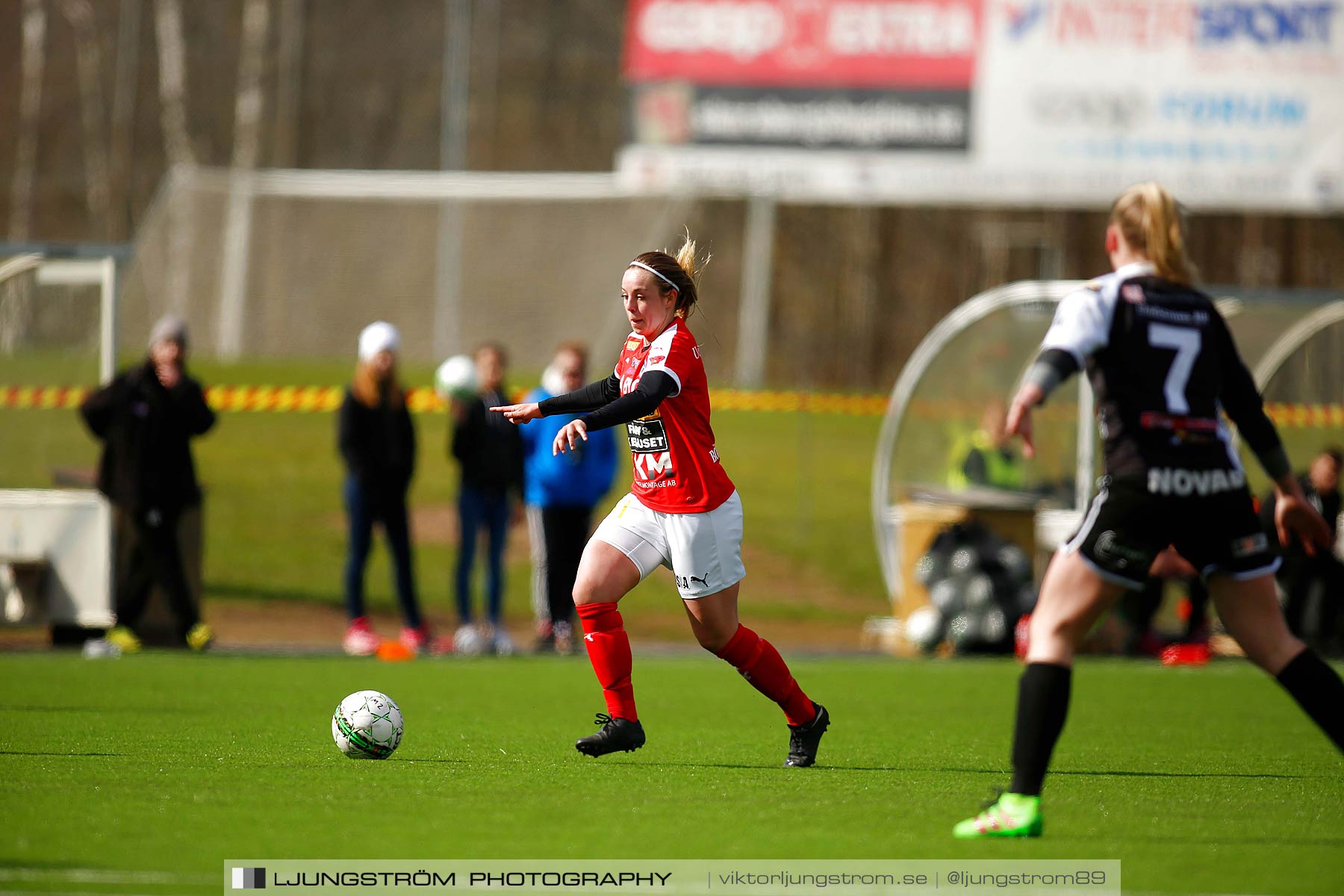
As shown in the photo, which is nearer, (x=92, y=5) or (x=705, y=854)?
(x=705, y=854)

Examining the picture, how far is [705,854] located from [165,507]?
8.88 metres

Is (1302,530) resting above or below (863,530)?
above

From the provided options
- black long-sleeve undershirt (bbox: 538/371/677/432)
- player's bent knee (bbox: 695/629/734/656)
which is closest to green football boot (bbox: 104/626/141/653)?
black long-sleeve undershirt (bbox: 538/371/677/432)

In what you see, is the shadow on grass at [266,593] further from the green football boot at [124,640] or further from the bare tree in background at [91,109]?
the bare tree in background at [91,109]

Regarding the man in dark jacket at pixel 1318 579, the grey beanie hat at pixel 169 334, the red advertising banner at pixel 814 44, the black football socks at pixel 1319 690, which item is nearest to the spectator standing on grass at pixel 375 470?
the grey beanie hat at pixel 169 334

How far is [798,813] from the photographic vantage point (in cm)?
561

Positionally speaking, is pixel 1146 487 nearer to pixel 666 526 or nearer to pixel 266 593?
pixel 666 526

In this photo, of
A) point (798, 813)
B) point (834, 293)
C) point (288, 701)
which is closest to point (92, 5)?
point (834, 293)

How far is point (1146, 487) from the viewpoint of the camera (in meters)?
5.28

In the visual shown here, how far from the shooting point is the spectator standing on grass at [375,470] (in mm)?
13211

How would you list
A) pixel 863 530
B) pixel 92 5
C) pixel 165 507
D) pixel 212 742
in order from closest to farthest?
pixel 212 742
pixel 165 507
pixel 863 530
pixel 92 5

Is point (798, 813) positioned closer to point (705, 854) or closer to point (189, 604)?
point (705, 854)

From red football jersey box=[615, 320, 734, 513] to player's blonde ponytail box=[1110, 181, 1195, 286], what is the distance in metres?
1.93

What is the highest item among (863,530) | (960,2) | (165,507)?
(960,2)
